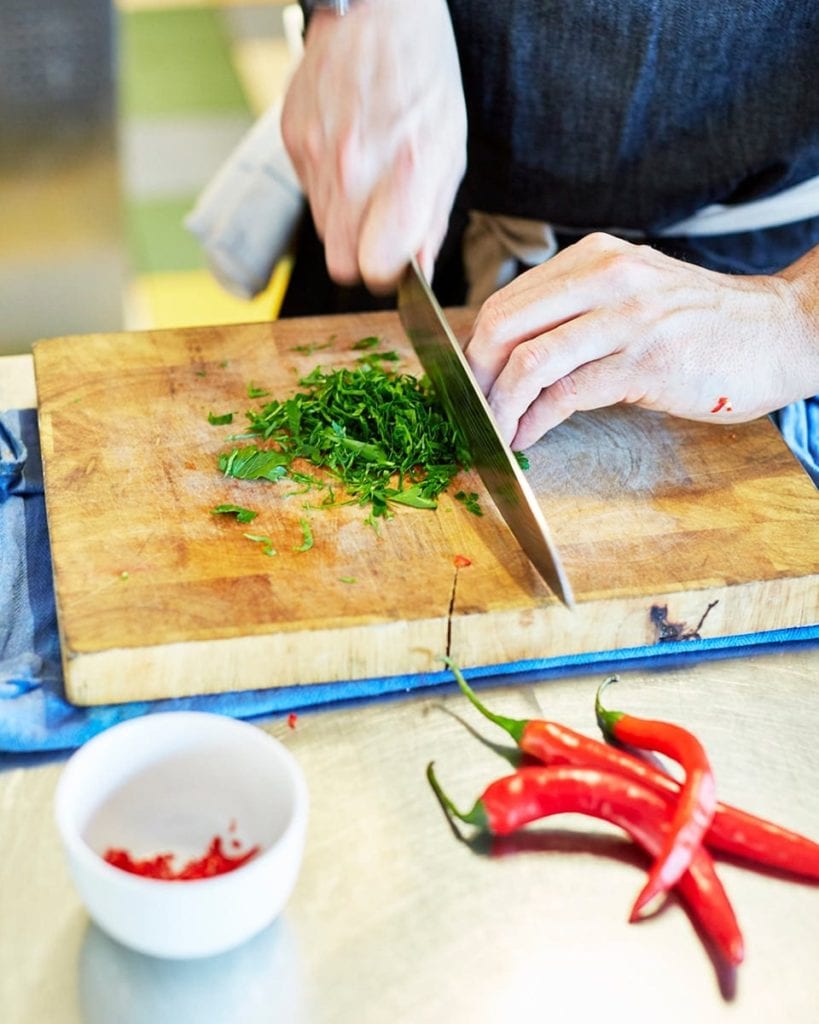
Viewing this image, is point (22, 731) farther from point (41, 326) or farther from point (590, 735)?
point (41, 326)

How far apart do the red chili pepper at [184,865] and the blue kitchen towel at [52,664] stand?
0.65ft

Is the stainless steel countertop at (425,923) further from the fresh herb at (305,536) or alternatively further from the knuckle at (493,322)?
the knuckle at (493,322)

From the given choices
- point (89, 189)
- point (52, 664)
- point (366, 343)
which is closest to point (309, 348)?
point (366, 343)

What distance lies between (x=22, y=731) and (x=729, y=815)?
61 centimetres

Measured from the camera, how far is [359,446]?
1.39 m

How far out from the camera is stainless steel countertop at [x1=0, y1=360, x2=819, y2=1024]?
925mm

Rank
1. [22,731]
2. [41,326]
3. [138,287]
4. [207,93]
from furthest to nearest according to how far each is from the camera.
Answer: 1. [207,93]
2. [138,287]
3. [41,326]
4. [22,731]

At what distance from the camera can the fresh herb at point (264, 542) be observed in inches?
48.6

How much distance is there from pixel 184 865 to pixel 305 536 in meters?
0.39

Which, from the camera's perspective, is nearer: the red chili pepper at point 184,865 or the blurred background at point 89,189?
the red chili pepper at point 184,865

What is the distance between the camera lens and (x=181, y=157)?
4457 millimetres

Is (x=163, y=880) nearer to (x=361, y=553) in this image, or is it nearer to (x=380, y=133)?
(x=361, y=553)

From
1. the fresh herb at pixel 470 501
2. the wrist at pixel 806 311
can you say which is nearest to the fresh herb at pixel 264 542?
the fresh herb at pixel 470 501

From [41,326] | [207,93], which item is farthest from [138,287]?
[207,93]
